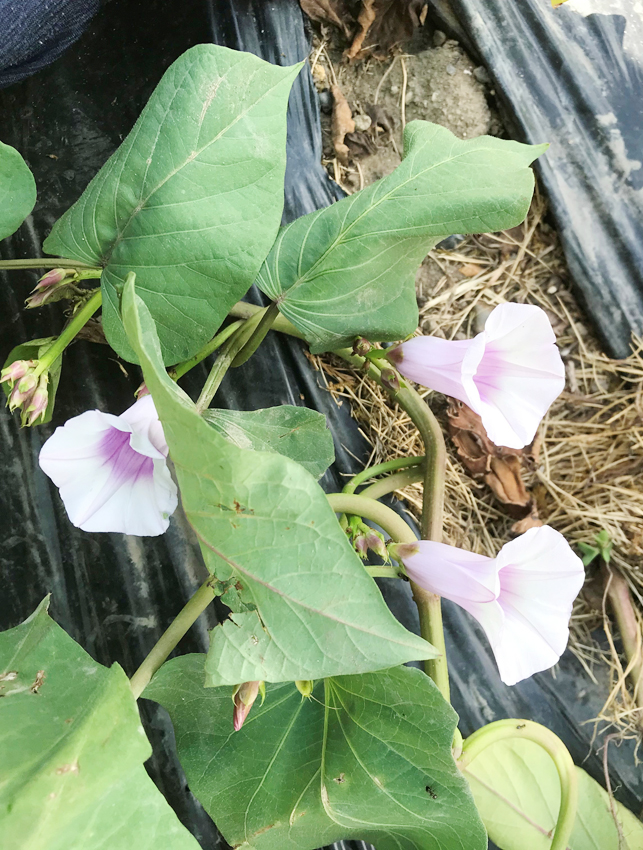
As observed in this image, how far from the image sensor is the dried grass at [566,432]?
3.30 ft

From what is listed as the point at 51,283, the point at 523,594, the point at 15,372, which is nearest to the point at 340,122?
the point at 51,283

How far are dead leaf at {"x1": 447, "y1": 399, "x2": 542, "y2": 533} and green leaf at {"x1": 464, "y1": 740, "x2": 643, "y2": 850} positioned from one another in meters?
0.37

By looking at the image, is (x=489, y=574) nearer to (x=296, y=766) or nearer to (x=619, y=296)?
(x=296, y=766)

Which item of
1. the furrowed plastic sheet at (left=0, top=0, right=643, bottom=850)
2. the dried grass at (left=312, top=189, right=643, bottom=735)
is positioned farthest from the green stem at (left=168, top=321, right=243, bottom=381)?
the dried grass at (left=312, top=189, right=643, bottom=735)

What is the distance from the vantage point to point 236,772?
0.67 m

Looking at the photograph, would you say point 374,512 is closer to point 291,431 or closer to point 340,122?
point 291,431

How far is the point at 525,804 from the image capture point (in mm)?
895

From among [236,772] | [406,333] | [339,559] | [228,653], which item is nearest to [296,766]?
[236,772]

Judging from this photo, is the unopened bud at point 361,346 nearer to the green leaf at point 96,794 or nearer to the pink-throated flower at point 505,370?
the pink-throated flower at point 505,370

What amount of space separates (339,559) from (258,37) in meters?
0.83

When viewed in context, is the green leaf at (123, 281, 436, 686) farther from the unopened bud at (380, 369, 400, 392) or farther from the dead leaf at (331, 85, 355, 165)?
the dead leaf at (331, 85, 355, 165)

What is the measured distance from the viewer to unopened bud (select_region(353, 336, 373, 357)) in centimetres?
72

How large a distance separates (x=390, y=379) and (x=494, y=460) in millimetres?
377

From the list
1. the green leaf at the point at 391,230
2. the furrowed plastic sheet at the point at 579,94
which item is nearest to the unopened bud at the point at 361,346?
the green leaf at the point at 391,230
